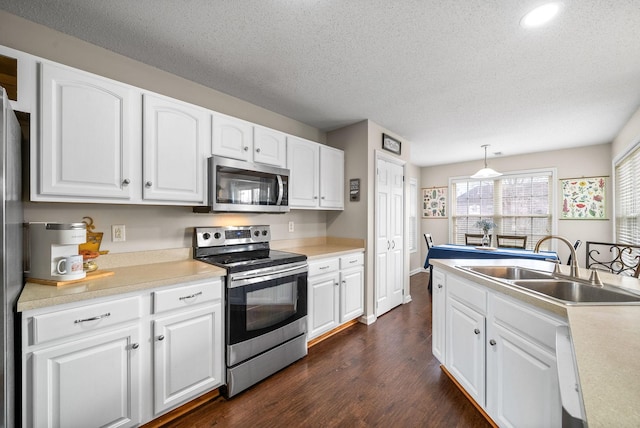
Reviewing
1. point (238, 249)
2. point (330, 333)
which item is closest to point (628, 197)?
point (330, 333)

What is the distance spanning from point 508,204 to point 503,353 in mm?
4696

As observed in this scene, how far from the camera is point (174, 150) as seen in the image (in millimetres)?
1925

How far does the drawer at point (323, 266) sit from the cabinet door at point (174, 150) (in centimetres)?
115

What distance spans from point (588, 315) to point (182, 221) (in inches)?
100.0

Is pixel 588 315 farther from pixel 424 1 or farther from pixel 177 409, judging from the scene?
pixel 177 409

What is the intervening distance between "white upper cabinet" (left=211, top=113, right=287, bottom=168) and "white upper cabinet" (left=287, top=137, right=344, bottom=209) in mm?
141

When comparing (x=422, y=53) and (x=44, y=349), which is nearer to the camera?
(x=44, y=349)

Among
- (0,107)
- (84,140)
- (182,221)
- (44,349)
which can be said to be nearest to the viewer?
(0,107)

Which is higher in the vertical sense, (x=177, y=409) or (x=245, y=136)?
(x=245, y=136)

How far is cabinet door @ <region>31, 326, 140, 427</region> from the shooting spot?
1223mm

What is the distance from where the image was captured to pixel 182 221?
2.25 metres

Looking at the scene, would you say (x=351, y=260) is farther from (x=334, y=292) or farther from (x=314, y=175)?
(x=314, y=175)

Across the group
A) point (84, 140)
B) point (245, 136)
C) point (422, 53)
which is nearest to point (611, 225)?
point (422, 53)

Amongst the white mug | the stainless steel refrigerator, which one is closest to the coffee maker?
the white mug
